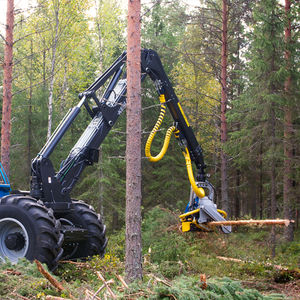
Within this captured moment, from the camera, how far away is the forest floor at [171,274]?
5.31 metres

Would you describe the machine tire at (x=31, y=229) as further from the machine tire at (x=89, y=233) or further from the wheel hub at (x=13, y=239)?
the machine tire at (x=89, y=233)

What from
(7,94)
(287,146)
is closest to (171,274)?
(287,146)

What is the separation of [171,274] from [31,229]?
3.04 meters

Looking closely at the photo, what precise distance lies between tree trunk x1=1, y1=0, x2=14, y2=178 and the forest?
218mm

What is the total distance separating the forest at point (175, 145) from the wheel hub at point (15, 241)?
3.26 ft

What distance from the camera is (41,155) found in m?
8.14

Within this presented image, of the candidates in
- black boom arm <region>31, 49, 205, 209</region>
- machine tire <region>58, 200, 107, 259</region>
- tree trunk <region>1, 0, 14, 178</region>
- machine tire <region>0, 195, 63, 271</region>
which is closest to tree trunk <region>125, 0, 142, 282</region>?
black boom arm <region>31, 49, 205, 209</region>

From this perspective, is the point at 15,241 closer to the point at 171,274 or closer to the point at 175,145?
the point at 171,274

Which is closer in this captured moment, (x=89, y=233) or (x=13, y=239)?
(x=13, y=239)

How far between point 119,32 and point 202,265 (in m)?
16.5

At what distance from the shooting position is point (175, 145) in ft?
68.3

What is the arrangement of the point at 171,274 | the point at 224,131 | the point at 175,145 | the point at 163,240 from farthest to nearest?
1. the point at 175,145
2. the point at 224,131
3. the point at 163,240
4. the point at 171,274

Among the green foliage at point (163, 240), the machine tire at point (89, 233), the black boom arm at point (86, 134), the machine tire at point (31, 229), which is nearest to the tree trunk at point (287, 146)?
the green foliage at point (163, 240)

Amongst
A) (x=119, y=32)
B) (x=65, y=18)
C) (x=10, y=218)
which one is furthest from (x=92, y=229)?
(x=119, y=32)
